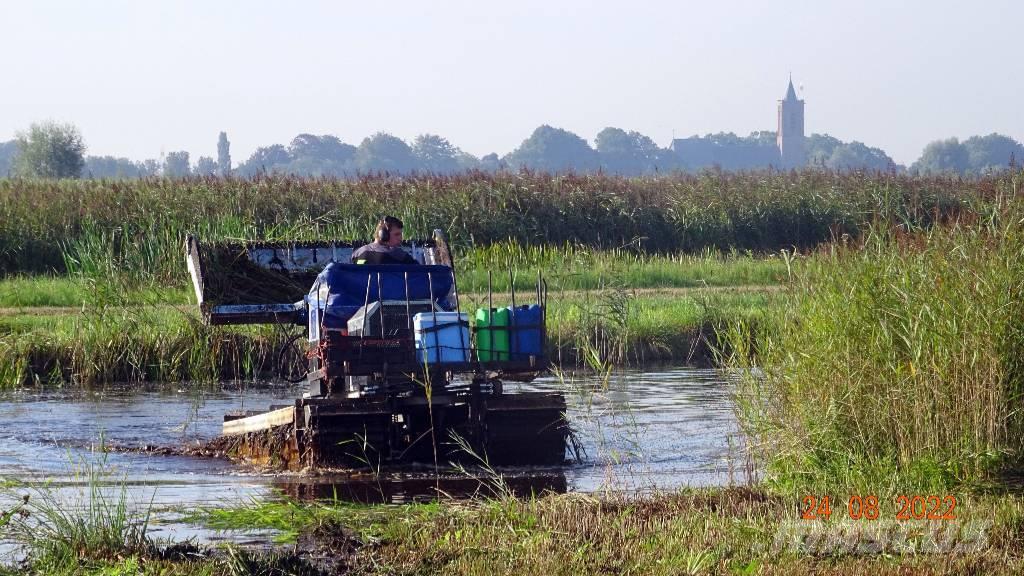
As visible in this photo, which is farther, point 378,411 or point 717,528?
point 378,411

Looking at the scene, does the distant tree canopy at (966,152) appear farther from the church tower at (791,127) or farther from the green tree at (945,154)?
the church tower at (791,127)

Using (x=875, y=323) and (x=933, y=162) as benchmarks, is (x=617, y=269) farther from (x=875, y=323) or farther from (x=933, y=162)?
(x=933, y=162)

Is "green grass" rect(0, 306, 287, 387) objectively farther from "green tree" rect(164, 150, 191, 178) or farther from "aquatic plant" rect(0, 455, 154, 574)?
"green tree" rect(164, 150, 191, 178)

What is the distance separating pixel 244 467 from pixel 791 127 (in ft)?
565

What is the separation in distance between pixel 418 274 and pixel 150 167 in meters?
120

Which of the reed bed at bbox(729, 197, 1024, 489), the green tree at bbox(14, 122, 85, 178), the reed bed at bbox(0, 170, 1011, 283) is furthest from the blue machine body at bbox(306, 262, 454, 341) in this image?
the green tree at bbox(14, 122, 85, 178)

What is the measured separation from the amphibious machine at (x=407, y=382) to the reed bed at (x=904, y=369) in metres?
2.02

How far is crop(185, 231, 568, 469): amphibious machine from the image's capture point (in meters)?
10.9

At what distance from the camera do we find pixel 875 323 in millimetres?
9531

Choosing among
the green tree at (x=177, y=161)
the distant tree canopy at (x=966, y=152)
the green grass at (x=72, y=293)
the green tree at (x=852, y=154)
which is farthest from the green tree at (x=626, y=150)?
the green grass at (x=72, y=293)

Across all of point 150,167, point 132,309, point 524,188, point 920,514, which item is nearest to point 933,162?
point 150,167

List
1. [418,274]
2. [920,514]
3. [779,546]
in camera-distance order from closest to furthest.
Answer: [779,546] < [920,514] < [418,274]

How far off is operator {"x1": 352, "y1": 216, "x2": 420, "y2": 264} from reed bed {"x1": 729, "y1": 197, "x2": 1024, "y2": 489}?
3483 mm

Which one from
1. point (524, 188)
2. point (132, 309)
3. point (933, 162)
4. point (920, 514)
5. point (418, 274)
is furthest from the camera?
point (933, 162)
